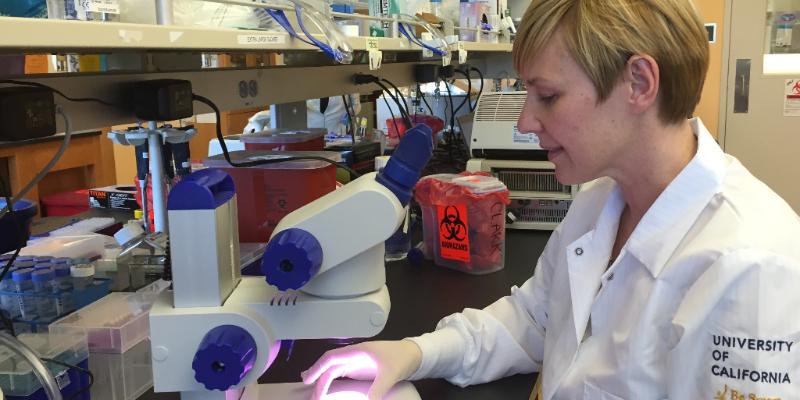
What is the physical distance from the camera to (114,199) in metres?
2.27

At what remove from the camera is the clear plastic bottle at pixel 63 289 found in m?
1.12

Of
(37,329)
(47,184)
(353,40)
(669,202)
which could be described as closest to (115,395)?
(37,329)

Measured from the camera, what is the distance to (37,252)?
4.44 feet

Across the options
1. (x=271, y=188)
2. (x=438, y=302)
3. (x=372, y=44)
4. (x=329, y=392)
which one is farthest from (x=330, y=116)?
(x=329, y=392)

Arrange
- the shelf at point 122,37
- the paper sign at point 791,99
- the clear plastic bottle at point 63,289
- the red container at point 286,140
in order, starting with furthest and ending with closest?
the paper sign at point 791,99 → the red container at point 286,140 → the clear plastic bottle at point 63,289 → the shelf at point 122,37

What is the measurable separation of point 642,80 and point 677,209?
0.18 m

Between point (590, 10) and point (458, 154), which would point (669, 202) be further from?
point (458, 154)

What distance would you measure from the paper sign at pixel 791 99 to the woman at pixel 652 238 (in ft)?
10.5

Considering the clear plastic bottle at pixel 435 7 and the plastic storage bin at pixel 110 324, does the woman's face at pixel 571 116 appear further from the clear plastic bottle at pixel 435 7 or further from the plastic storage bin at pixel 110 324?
the clear plastic bottle at pixel 435 7

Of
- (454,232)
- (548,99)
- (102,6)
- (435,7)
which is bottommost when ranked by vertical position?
(454,232)

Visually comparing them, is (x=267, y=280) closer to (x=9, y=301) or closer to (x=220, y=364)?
(x=220, y=364)

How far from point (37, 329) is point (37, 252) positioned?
341 millimetres

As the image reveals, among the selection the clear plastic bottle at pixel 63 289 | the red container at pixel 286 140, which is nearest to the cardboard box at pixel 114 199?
the red container at pixel 286 140

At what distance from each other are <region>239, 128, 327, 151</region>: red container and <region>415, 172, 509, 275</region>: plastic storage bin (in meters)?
0.44
